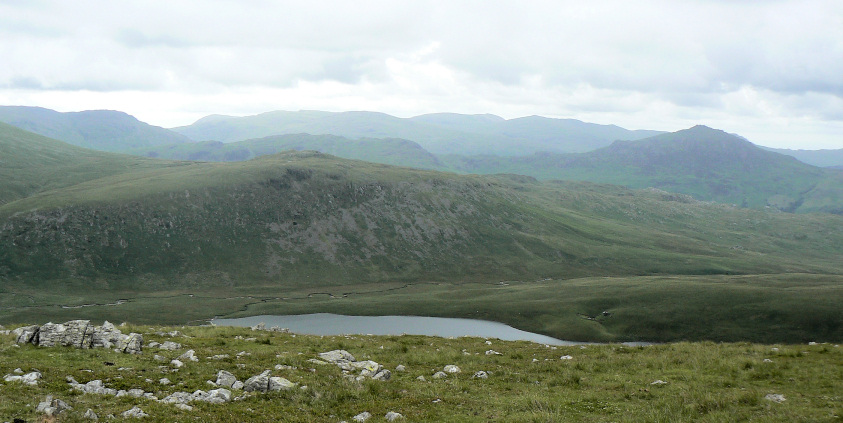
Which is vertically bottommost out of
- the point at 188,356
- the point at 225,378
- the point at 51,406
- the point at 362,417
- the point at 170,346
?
the point at 170,346

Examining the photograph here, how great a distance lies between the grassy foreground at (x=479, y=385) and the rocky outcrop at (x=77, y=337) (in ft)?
2.79

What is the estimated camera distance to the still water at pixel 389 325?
372ft

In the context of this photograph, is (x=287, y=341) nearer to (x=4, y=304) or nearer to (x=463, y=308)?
(x=463, y=308)

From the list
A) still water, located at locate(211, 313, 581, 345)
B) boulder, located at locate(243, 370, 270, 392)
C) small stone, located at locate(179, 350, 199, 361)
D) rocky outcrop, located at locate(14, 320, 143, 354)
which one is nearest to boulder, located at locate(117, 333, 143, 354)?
rocky outcrop, located at locate(14, 320, 143, 354)

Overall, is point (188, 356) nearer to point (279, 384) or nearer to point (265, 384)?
point (265, 384)

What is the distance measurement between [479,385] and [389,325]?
104244 mm

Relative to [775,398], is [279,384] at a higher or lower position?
lower

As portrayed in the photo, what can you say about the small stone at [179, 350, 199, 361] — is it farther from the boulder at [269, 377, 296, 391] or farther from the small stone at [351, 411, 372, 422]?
the small stone at [351, 411, 372, 422]

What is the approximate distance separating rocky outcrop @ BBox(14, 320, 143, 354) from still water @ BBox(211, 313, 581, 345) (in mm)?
85002

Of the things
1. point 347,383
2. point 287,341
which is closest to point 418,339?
point 287,341

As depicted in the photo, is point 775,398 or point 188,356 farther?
point 188,356

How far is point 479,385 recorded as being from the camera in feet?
75.0

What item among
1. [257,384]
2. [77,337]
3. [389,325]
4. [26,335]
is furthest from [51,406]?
[389,325]

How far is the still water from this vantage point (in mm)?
113500
